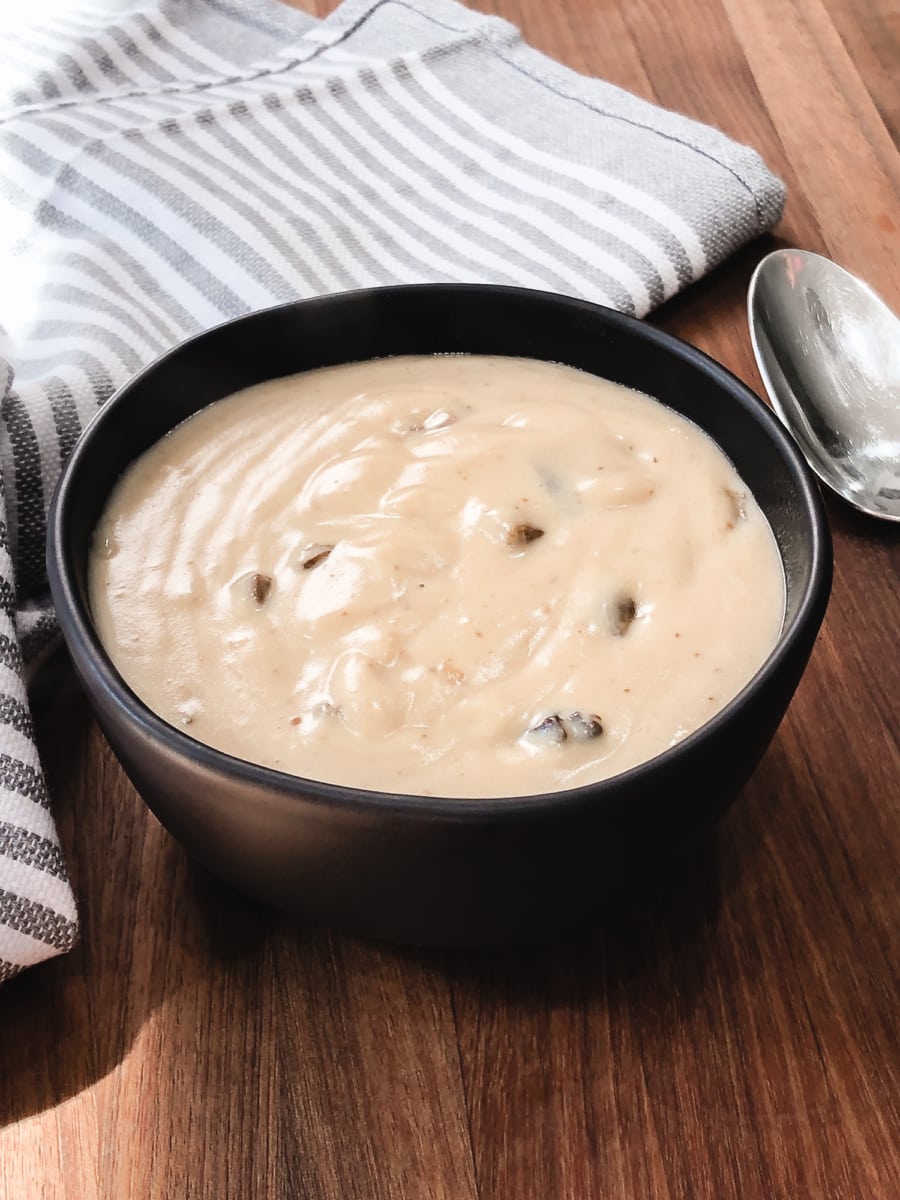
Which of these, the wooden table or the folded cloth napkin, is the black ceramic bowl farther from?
the folded cloth napkin

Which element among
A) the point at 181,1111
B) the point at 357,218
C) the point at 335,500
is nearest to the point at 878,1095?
the point at 181,1111

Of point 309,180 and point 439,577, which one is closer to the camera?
point 439,577

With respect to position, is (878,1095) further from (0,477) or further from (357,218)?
(357,218)

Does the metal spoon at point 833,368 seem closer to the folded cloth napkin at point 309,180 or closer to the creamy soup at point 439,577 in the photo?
the folded cloth napkin at point 309,180

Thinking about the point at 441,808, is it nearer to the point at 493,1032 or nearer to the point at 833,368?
the point at 493,1032

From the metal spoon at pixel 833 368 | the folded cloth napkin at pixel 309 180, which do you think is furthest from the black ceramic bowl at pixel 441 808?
the folded cloth napkin at pixel 309 180

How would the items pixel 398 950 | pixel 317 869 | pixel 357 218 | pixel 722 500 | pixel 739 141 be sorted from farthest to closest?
1. pixel 739 141
2. pixel 357 218
3. pixel 722 500
4. pixel 398 950
5. pixel 317 869

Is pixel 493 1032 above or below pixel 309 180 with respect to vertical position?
below

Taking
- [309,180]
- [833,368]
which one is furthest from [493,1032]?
[309,180]
